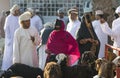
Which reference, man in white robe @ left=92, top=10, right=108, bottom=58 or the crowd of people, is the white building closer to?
man in white robe @ left=92, top=10, right=108, bottom=58

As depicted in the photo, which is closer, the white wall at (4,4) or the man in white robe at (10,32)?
the man in white robe at (10,32)

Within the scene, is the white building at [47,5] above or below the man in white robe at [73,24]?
below

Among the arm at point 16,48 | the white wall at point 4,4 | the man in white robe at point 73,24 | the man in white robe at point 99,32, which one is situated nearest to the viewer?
the arm at point 16,48

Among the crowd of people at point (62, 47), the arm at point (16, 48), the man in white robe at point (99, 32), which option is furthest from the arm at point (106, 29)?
the arm at point (16, 48)

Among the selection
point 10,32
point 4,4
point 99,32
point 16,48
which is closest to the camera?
point 16,48

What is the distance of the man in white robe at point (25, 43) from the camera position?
32.3ft

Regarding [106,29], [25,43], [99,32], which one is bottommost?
[99,32]

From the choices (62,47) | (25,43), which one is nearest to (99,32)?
(62,47)

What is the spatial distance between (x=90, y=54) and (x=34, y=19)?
6.02 metres

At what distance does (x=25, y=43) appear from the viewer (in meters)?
9.95

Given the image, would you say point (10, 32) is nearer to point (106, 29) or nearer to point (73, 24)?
point (73, 24)

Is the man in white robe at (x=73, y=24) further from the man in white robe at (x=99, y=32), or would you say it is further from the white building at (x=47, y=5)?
the white building at (x=47, y=5)

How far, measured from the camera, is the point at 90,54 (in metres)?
8.71

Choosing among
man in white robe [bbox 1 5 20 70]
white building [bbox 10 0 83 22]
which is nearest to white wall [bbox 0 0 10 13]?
white building [bbox 10 0 83 22]
